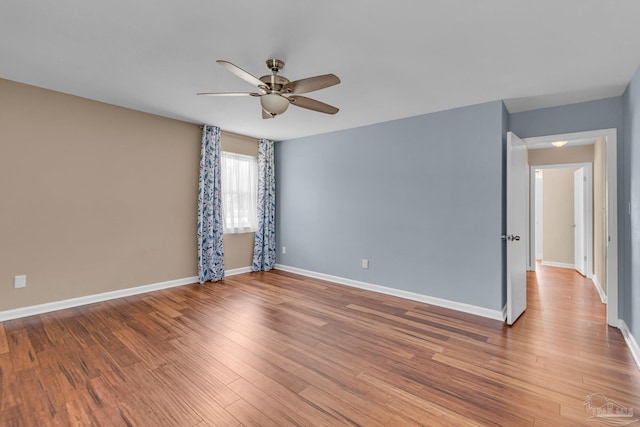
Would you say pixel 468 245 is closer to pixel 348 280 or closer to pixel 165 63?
pixel 348 280

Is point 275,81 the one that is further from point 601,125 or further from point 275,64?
point 601,125

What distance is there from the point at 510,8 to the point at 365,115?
7.38 ft

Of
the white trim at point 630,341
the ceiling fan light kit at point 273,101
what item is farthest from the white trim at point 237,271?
the white trim at point 630,341

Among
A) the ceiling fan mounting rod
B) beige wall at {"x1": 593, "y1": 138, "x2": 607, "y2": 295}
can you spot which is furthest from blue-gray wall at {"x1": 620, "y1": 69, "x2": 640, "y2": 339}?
the ceiling fan mounting rod

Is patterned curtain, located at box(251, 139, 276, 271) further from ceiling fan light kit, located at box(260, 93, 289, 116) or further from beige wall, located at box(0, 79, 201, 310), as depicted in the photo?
ceiling fan light kit, located at box(260, 93, 289, 116)

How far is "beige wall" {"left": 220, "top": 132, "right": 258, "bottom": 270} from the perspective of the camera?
515cm

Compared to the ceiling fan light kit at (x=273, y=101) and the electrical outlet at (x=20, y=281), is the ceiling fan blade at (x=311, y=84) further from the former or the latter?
the electrical outlet at (x=20, y=281)

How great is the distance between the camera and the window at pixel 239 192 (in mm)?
5156

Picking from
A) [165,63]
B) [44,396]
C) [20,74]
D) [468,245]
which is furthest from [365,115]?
[44,396]

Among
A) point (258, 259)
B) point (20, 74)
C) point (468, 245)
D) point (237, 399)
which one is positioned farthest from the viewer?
point (258, 259)

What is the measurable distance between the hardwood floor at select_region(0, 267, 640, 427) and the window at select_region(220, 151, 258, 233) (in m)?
1.84

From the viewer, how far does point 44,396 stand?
75.4 inches

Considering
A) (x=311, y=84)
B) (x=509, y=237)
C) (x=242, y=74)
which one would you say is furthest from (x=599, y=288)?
(x=242, y=74)

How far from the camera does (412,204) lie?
13.0 feet
